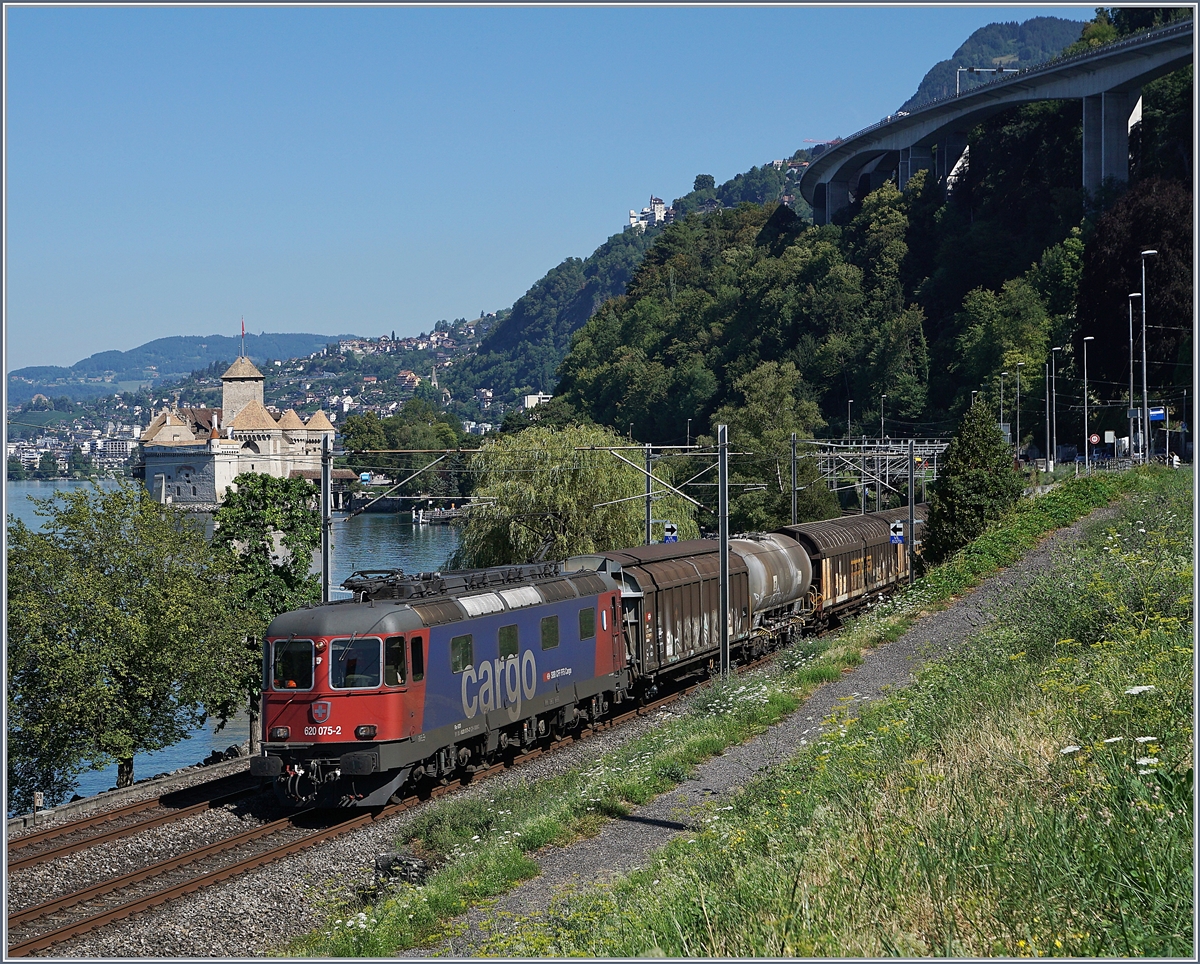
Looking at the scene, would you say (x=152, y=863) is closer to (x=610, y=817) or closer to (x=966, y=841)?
(x=610, y=817)

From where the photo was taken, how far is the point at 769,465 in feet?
260

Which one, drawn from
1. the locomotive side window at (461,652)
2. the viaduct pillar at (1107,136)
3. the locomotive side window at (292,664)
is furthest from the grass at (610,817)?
the viaduct pillar at (1107,136)

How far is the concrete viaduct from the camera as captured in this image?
93188mm

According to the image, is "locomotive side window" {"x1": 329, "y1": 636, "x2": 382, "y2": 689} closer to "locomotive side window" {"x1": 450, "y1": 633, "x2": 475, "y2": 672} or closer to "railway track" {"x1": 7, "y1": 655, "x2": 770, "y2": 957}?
"locomotive side window" {"x1": 450, "y1": 633, "x2": 475, "y2": 672}

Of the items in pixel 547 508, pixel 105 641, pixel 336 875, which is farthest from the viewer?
pixel 547 508

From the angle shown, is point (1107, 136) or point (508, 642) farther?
point (1107, 136)

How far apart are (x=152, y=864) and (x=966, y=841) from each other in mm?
12540

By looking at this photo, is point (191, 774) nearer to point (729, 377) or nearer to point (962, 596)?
point (962, 596)

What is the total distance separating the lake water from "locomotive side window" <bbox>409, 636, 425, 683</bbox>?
6.16 meters

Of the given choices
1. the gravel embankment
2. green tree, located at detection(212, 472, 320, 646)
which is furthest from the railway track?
green tree, located at detection(212, 472, 320, 646)

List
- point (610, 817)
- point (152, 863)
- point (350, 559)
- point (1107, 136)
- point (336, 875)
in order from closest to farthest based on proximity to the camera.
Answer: point (610, 817), point (336, 875), point (152, 863), point (350, 559), point (1107, 136)

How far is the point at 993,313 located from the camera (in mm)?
103750

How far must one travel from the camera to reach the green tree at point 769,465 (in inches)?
2849


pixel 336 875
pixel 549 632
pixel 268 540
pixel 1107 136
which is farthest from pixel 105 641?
pixel 1107 136
